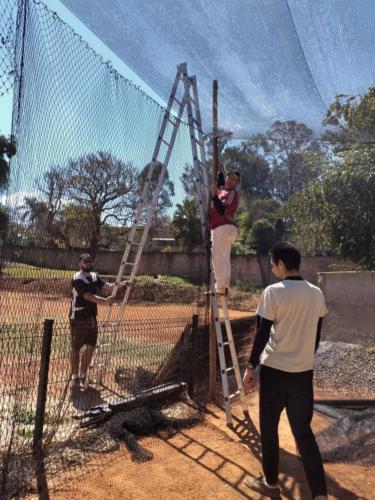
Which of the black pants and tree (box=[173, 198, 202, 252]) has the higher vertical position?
tree (box=[173, 198, 202, 252])

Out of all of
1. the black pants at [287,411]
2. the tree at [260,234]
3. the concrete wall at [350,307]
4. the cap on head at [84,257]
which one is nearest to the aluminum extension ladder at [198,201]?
the cap on head at [84,257]

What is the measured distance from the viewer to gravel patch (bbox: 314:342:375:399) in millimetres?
6234

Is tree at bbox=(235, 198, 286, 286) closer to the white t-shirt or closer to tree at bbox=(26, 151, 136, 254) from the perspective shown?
tree at bbox=(26, 151, 136, 254)

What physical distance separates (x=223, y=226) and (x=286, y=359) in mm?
1881

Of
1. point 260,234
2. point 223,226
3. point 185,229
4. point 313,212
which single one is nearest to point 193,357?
point 223,226

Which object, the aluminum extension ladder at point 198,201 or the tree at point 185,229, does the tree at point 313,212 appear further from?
the aluminum extension ladder at point 198,201

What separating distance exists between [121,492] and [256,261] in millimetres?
22680

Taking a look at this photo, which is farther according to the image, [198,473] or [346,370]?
[346,370]

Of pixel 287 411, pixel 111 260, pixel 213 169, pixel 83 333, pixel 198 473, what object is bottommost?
pixel 198 473

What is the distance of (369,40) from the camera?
4914mm

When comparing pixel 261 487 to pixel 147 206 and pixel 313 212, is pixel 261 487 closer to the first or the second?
pixel 147 206

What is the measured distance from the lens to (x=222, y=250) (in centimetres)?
484

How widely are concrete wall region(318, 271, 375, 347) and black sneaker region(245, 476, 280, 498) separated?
5857 millimetres

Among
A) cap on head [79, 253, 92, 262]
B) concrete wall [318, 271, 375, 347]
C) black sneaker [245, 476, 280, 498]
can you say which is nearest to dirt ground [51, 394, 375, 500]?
black sneaker [245, 476, 280, 498]
